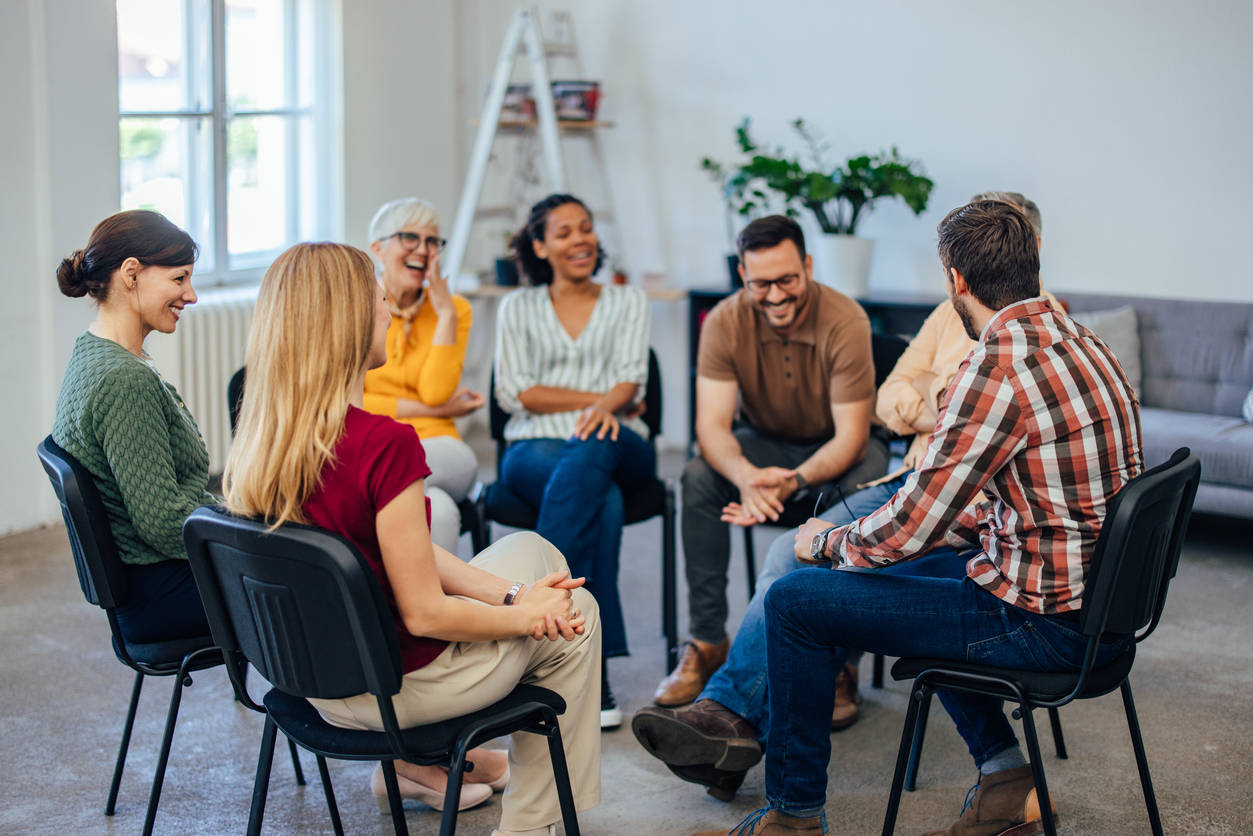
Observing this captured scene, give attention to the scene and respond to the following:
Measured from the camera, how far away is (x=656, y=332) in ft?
17.5

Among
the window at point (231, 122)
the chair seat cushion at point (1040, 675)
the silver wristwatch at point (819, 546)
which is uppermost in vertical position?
the window at point (231, 122)

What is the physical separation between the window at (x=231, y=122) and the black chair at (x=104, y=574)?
2352 millimetres

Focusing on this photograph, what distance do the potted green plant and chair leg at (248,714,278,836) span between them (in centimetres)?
320

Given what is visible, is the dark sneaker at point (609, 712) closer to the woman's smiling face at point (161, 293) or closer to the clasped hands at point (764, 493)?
the clasped hands at point (764, 493)

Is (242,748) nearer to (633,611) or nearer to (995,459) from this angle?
(633,611)

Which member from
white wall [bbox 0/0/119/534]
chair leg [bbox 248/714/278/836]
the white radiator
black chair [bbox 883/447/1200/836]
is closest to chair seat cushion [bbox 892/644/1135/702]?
black chair [bbox 883/447/1200/836]

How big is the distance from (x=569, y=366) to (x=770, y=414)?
1.83 ft

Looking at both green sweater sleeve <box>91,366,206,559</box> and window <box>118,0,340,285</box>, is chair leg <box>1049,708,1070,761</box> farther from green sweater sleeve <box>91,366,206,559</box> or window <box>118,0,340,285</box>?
window <box>118,0,340,285</box>

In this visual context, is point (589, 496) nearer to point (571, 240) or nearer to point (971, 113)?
point (571, 240)

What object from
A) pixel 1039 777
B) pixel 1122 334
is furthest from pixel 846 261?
pixel 1039 777

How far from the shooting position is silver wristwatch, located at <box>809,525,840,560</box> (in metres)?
1.90

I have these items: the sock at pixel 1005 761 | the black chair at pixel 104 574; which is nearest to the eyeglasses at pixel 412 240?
the black chair at pixel 104 574

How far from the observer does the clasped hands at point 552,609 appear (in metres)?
1.65

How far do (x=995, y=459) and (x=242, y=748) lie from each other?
5.56 ft
